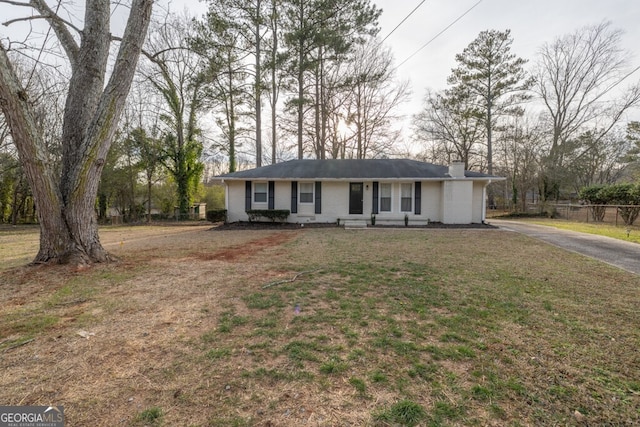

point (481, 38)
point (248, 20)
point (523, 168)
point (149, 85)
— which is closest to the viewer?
point (248, 20)

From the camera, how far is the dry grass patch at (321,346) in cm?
189

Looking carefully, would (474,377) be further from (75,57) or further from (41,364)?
(75,57)

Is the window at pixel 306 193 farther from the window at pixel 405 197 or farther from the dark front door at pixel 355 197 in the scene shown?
the window at pixel 405 197

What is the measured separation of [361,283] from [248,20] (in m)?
18.0

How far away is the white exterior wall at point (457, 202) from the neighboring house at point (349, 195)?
0.09 metres

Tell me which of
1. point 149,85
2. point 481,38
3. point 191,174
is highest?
point 481,38

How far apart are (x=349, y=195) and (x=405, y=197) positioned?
273 centimetres

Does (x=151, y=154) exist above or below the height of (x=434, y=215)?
above

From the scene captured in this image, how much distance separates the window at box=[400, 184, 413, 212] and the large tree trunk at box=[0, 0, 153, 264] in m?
11.4

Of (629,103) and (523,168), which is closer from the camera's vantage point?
(629,103)

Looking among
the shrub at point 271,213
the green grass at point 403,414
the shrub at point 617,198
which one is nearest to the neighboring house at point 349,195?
the shrub at point 271,213

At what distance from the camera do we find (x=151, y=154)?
64.5 ft

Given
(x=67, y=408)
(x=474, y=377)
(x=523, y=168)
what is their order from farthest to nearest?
(x=523, y=168), (x=474, y=377), (x=67, y=408)

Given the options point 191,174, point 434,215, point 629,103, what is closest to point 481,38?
point 629,103
